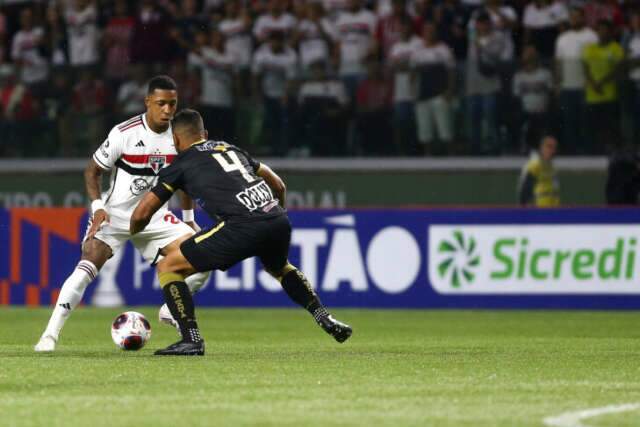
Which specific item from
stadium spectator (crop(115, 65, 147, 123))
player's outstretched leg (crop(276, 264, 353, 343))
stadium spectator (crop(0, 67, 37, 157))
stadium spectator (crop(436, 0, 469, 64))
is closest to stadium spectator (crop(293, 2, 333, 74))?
stadium spectator (crop(436, 0, 469, 64))

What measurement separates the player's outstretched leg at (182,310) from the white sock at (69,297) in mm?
950

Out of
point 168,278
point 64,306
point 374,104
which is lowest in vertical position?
point 64,306

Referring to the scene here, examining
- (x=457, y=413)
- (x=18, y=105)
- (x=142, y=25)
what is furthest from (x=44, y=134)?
(x=457, y=413)

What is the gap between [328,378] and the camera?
333 inches

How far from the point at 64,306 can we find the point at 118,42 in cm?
1106

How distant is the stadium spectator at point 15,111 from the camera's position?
68.1ft

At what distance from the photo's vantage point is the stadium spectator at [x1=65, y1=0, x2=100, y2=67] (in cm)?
2103

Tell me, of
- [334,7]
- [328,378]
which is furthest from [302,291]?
[334,7]

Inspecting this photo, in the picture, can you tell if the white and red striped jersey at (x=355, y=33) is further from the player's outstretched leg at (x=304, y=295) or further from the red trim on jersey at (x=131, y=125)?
the player's outstretched leg at (x=304, y=295)

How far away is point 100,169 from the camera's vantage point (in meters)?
10.9

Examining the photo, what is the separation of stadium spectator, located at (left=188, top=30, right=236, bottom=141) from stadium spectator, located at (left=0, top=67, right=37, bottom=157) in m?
2.48

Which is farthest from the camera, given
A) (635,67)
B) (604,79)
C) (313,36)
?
(313,36)

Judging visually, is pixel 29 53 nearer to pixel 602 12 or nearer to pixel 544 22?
pixel 544 22

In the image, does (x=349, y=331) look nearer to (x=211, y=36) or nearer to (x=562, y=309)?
(x=562, y=309)
